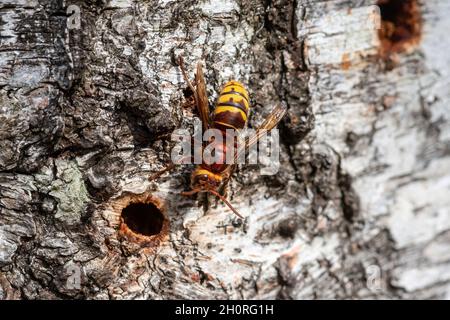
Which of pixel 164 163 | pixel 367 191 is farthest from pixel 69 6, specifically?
pixel 367 191

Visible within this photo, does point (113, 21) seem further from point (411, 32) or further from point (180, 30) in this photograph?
point (411, 32)

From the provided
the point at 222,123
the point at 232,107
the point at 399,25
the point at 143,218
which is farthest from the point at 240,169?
the point at 399,25

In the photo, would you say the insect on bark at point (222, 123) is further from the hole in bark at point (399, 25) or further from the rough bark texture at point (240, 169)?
the hole in bark at point (399, 25)

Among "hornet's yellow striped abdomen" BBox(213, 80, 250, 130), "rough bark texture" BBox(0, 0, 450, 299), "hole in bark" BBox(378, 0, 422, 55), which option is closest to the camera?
"rough bark texture" BBox(0, 0, 450, 299)

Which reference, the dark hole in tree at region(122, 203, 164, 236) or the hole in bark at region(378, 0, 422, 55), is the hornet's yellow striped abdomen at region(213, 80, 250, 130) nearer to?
the dark hole in tree at region(122, 203, 164, 236)

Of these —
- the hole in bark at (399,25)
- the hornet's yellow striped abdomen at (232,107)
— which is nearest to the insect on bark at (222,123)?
the hornet's yellow striped abdomen at (232,107)

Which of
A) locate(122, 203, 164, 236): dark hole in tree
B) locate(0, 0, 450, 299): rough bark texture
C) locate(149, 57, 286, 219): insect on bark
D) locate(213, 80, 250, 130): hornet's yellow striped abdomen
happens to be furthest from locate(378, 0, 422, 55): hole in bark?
locate(122, 203, 164, 236): dark hole in tree
